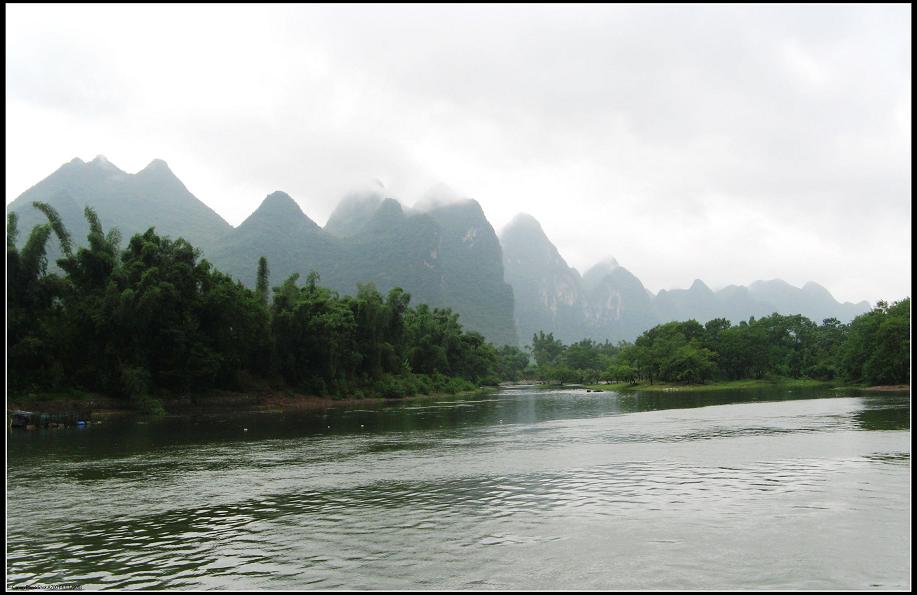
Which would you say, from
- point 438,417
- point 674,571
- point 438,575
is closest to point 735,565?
point 674,571

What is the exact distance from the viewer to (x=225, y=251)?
16238 centimetres

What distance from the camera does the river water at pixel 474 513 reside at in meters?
11.2

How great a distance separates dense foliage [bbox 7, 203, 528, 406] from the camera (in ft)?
167

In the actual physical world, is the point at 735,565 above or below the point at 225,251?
below

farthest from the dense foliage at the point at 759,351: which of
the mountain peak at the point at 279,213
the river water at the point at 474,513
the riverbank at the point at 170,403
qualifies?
the mountain peak at the point at 279,213

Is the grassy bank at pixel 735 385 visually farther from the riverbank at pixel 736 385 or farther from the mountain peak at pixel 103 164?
the mountain peak at pixel 103 164

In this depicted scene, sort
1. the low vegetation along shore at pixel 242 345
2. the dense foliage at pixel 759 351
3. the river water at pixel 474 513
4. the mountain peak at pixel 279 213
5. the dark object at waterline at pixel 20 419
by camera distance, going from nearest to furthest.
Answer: the river water at pixel 474 513 < the dark object at waterline at pixel 20 419 < the low vegetation along shore at pixel 242 345 < the dense foliage at pixel 759 351 < the mountain peak at pixel 279 213

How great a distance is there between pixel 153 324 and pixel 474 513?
48.4 metres

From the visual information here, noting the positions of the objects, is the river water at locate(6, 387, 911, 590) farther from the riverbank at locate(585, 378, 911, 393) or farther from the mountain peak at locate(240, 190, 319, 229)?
the mountain peak at locate(240, 190, 319, 229)

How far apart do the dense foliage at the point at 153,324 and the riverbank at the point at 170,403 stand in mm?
1091

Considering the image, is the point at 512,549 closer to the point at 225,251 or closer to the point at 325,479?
the point at 325,479

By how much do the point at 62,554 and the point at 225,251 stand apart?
15879 cm

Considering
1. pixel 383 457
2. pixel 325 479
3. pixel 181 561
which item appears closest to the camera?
pixel 181 561

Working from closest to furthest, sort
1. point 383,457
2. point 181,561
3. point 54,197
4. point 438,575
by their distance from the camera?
point 438,575 → point 181,561 → point 383,457 → point 54,197
